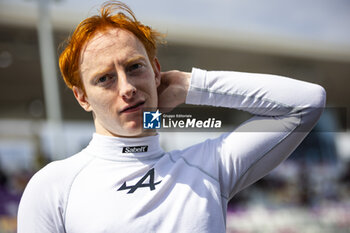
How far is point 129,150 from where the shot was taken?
1236 millimetres

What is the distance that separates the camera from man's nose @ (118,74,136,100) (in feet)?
3.70

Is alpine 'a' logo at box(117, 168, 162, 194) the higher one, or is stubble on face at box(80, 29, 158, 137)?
stubble on face at box(80, 29, 158, 137)

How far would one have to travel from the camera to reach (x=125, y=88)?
1127 millimetres

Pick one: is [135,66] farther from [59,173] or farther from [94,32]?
[59,173]

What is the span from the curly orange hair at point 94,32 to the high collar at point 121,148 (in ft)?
0.63

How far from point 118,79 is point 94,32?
19 cm

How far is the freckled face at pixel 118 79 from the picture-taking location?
45.4 inches

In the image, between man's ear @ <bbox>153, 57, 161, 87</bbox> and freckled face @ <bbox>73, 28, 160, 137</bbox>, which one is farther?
man's ear @ <bbox>153, 57, 161, 87</bbox>

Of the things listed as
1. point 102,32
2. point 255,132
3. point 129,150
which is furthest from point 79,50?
point 255,132

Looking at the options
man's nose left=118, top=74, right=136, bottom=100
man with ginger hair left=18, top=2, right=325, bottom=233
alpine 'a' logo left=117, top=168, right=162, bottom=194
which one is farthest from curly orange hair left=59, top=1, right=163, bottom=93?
alpine 'a' logo left=117, top=168, right=162, bottom=194

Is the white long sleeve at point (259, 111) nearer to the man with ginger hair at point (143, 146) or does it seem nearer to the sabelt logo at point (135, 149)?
the man with ginger hair at point (143, 146)

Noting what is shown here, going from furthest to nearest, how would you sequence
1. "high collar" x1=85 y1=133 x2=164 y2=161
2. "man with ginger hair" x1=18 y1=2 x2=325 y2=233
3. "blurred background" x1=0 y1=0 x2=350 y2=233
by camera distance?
"blurred background" x1=0 y1=0 x2=350 y2=233 < "high collar" x1=85 y1=133 x2=164 y2=161 < "man with ginger hair" x1=18 y1=2 x2=325 y2=233

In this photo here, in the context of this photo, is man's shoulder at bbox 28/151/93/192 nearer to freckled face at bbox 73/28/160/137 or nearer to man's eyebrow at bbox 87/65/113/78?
freckled face at bbox 73/28/160/137

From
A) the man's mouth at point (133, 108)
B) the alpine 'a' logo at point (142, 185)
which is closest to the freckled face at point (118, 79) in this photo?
the man's mouth at point (133, 108)
